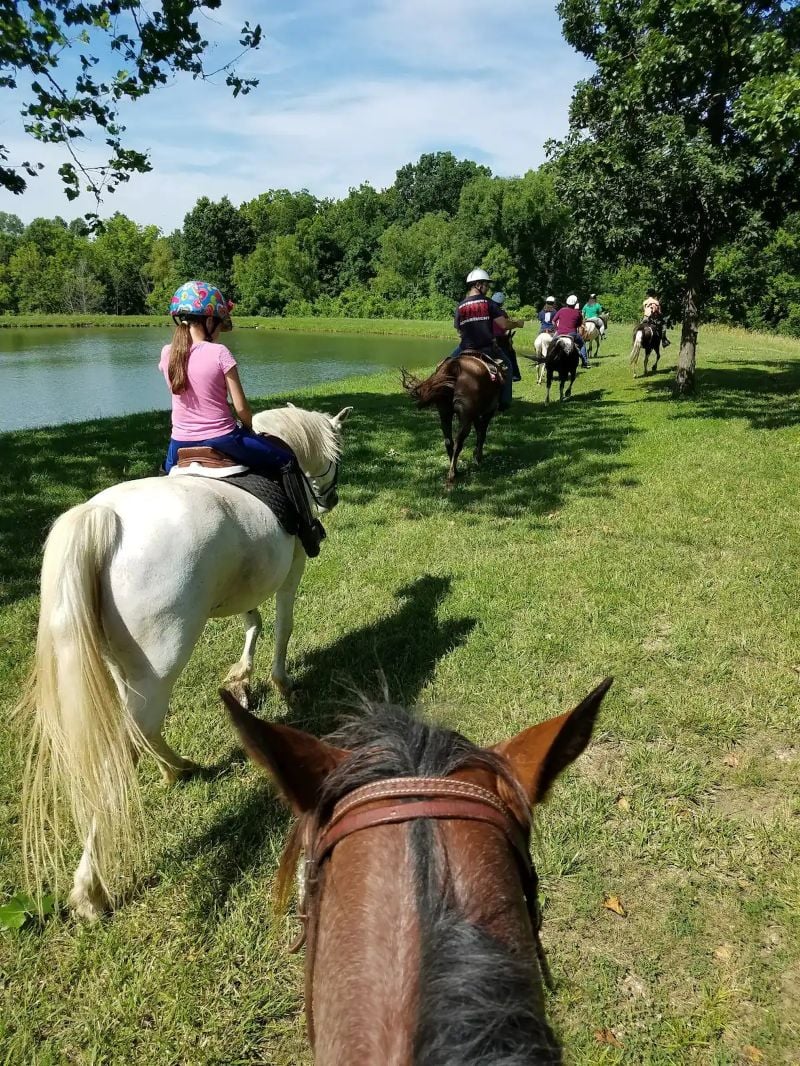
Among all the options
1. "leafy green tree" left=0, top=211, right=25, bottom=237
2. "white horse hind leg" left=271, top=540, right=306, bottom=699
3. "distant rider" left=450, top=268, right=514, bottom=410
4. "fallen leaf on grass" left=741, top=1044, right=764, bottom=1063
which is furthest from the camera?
"leafy green tree" left=0, top=211, right=25, bottom=237

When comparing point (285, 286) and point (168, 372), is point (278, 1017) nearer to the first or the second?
point (168, 372)

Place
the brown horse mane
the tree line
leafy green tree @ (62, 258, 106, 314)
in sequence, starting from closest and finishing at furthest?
1. the brown horse mane
2. the tree line
3. leafy green tree @ (62, 258, 106, 314)

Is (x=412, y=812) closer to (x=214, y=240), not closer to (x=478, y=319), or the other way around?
(x=478, y=319)

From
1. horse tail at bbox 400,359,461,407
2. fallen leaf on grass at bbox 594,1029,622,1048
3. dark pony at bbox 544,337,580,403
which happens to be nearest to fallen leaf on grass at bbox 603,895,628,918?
fallen leaf on grass at bbox 594,1029,622,1048

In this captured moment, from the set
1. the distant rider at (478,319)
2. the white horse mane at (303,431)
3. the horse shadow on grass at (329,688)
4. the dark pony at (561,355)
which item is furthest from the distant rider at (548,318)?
the white horse mane at (303,431)

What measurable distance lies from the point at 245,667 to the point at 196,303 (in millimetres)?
2347

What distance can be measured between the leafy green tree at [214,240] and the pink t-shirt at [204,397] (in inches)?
3162

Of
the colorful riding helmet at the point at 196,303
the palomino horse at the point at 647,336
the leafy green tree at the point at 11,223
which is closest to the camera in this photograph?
the colorful riding helmet at the point at 196,303

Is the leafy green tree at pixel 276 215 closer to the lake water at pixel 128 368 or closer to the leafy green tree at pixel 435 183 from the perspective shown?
the leafy green tree at pixel 435 183

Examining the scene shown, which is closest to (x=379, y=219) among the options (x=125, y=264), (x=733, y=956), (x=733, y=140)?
(x=125, y=264)

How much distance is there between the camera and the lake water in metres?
18.3

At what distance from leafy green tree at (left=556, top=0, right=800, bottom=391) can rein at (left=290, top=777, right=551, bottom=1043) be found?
10.1 m

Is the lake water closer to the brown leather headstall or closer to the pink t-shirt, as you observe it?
the pink t-shirt

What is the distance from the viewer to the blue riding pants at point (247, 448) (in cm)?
365
